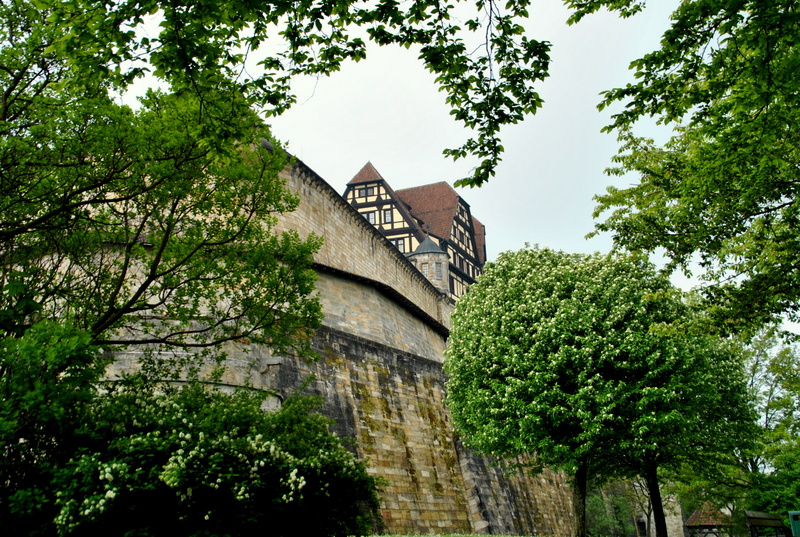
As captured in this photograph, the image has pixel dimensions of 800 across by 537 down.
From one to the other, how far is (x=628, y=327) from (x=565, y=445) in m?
3.45

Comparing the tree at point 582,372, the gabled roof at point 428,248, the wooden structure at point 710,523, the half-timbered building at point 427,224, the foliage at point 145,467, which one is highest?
the half-timbered building at point 427,224

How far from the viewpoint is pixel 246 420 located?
834 cm

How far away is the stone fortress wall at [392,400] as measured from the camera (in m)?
15.8

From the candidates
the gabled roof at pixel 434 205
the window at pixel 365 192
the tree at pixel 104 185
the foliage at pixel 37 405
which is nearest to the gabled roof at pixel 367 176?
the window at pixel 365 192

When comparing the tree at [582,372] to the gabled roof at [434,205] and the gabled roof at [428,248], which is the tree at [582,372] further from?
the gabled roof at [434,205]

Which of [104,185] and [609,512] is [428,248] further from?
[104,185]

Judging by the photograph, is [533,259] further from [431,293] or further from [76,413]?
[431,293]

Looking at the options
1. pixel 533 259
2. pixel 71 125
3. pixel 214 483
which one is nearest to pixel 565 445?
pixel 533 259

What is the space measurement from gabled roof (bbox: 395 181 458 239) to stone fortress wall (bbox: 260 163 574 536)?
22.9 m

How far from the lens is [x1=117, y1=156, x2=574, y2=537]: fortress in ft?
51.4

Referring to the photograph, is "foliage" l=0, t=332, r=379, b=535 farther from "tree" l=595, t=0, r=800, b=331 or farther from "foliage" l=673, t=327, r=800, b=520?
"foliage" l=673, t=327, r=800, b=520

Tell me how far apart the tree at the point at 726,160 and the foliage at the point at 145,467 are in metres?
5.81

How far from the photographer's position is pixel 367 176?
151 feet

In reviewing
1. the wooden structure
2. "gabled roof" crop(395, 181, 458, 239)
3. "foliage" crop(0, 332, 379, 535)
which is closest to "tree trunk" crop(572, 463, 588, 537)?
"foliage" crop(0, 332, 379, 535)
